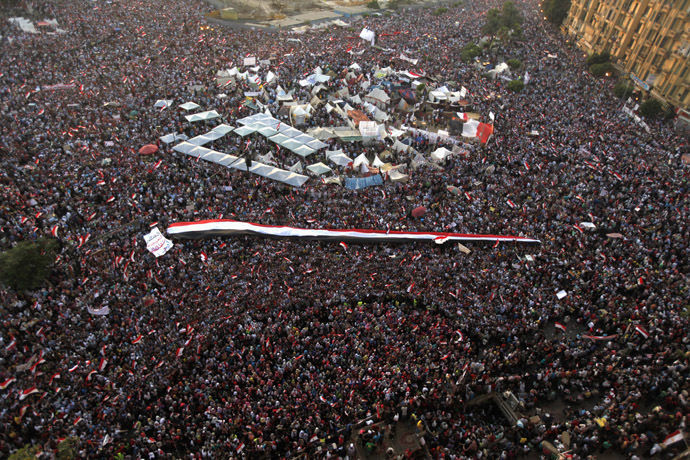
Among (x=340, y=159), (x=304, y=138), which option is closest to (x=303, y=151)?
(x=304, y=138)

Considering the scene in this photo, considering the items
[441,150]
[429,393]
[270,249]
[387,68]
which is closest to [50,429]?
[270,249]

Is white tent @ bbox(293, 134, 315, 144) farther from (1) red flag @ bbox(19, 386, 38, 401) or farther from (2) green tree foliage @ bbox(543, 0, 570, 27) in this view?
(2) green tree foliage @ bbox(543, 0, 570, 27)

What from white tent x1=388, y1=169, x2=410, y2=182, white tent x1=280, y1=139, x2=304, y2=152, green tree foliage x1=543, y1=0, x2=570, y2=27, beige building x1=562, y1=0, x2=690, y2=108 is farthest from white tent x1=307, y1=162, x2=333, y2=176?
green tree foliage x1=543, y1=0, x2=570, y2=27

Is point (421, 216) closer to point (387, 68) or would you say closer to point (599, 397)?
point (599, 397)

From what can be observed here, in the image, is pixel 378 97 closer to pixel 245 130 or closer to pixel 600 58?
pixel 245 130

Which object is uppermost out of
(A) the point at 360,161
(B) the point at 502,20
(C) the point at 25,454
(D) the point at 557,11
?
(D) the point at 557,11

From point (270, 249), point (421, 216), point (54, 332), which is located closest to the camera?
point (54, 332)
